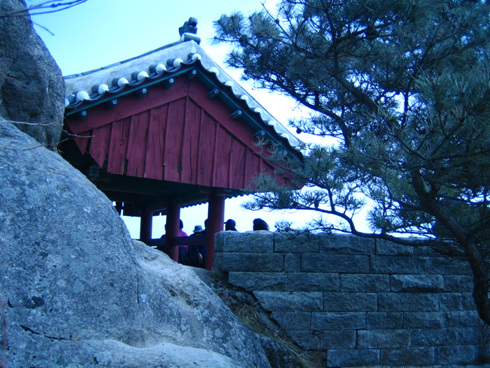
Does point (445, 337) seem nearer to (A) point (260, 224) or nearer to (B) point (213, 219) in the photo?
(A) point (260, 224)

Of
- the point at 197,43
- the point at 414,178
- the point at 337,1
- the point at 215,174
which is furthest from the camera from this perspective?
the point at 197,43

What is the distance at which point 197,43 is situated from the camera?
830 cm

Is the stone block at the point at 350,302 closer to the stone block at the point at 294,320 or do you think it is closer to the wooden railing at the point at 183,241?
the stone block at the point at 294,320

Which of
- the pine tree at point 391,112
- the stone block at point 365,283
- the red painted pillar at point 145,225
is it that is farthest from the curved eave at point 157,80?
the red painted pillar at point 145,225

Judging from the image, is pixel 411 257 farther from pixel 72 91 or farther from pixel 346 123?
pixel 72 91

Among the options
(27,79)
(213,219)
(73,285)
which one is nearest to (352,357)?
(213,219)

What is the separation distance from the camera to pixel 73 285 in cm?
283

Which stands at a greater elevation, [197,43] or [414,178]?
[197,43]

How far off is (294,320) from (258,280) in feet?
2.05

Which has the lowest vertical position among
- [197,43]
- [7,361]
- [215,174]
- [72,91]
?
[7,361]

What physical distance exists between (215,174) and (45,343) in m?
5.05

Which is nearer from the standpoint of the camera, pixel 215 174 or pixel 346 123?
pixel 346 123

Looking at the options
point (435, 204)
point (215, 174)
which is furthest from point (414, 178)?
point (215, 174)

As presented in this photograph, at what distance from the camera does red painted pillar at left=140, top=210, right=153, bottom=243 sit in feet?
33.8
